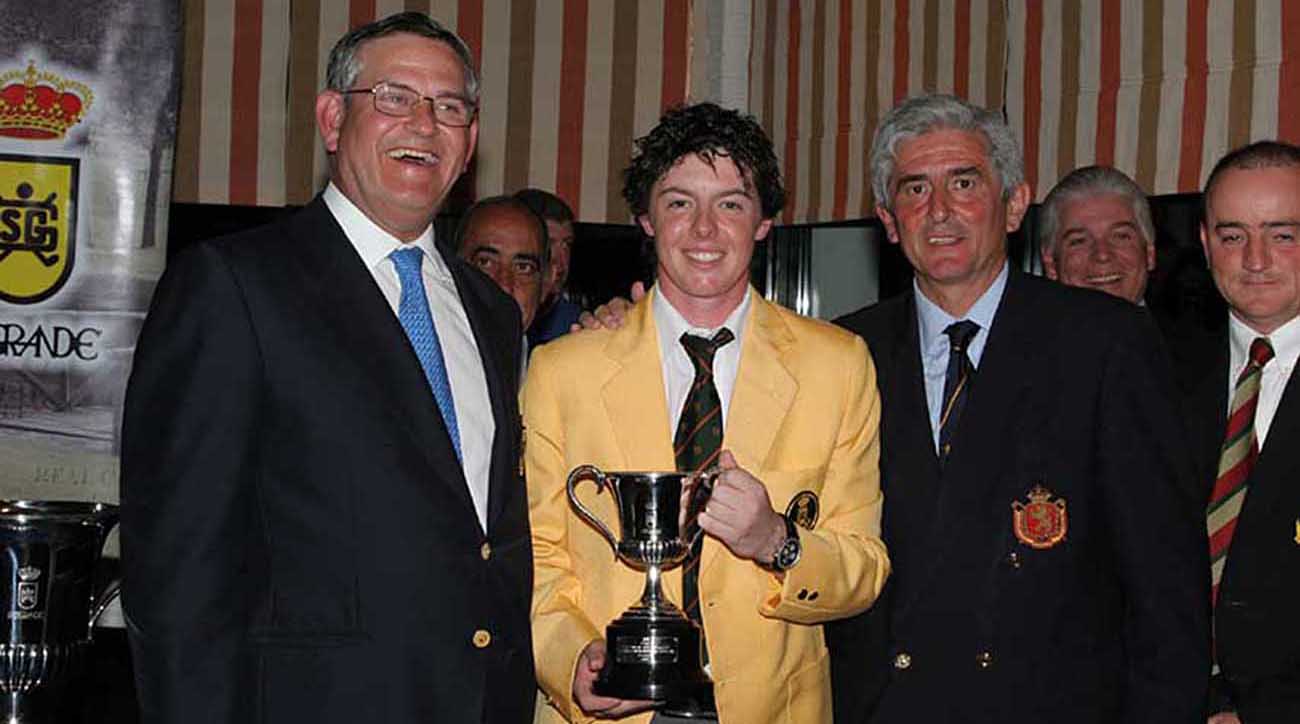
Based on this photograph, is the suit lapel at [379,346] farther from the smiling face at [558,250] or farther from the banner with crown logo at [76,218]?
the smiling face at [558,250]

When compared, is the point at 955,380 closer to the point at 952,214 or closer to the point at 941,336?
the point at 941,336

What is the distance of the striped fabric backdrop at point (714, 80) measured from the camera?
5262 mm

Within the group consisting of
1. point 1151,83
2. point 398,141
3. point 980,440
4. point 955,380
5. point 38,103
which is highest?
point 1151,83

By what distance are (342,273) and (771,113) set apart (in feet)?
14.2

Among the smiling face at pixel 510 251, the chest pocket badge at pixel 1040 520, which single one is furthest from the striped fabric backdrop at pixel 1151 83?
the chest pocket badge at pixel 1040 520

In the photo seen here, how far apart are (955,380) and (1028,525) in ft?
0.97


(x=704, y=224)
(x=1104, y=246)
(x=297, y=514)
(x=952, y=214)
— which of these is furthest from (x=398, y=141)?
(x=1104, y=246)

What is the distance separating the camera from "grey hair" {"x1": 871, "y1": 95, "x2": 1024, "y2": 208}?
10.1 feet

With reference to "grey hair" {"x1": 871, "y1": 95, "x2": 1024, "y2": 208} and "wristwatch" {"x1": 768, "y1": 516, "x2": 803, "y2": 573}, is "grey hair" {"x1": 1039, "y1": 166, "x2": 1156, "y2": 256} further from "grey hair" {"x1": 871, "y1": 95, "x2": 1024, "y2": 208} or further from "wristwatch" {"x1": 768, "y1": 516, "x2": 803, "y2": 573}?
"wristwatch" {"x1": 768, "y1": 516, "x2": 803, "y2": 573}

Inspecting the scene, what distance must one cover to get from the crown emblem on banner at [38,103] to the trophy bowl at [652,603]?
2.67 meters

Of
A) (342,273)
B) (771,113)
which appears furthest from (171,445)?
(771,113)

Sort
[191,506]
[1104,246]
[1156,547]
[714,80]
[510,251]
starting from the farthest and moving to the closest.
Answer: [714,80]
[510,251]
[1104,246]
[1156,547]
[191,506]

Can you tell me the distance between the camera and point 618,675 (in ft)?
8.39

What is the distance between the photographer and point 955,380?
300 cm
